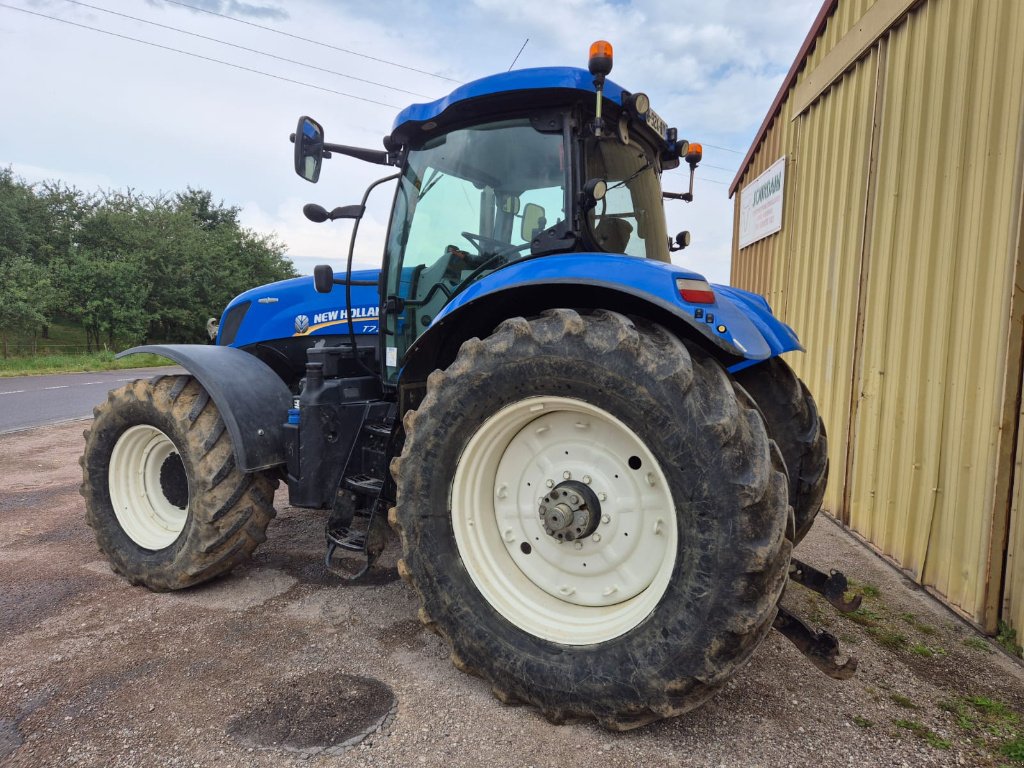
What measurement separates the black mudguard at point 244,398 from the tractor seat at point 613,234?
1.85 m

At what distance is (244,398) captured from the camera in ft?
10.5

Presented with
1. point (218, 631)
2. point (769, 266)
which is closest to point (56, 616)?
point (218, 631)

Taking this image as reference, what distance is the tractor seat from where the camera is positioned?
8.99ft

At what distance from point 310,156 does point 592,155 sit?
136 centimetres

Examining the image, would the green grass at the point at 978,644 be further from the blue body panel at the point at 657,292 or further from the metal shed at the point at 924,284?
the blue body panel at the point at 657,292

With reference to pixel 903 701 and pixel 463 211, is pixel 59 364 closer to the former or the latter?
pixel 463 211

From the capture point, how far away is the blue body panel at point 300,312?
12.4 feet

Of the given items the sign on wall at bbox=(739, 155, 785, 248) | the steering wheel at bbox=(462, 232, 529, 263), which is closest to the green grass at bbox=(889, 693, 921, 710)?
the steering wheel at bbox=(462, 232, 529, 263)

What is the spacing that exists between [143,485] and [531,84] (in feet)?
9.61

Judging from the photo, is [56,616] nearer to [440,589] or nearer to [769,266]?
[440,589]

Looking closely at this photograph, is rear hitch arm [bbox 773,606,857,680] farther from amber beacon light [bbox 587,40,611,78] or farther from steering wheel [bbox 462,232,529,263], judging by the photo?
amber beacon light [bbox 587,40,611,78]

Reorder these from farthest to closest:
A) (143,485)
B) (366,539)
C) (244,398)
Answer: (143,485) < (244,398) < (366,539)

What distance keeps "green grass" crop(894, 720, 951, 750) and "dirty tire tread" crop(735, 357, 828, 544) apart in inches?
40.7

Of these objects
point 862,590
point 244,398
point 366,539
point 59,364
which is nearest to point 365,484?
point 366,539
